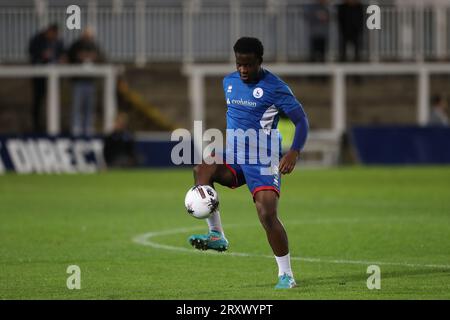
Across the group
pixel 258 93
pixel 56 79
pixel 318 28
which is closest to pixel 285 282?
pixel 258 93

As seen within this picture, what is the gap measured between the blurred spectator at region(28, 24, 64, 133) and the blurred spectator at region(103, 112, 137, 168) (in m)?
2.87

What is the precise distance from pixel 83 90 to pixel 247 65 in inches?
825

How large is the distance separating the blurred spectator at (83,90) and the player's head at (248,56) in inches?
790

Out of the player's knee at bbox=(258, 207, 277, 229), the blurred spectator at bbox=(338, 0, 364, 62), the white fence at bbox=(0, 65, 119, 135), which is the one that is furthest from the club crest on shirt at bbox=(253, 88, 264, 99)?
the blurred spectator at bbox=(338, 0, 364, 62)

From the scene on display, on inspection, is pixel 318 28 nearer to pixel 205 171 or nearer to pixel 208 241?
pixel 205 171

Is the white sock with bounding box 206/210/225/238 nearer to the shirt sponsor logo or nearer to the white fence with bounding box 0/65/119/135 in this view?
the shirt sponsor logo

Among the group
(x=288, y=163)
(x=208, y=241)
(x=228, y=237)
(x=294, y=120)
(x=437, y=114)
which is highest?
(x=294, y=120)

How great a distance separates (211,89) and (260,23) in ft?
8.53

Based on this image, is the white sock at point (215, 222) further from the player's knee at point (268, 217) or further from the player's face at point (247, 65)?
the player's face at point (247, 65)

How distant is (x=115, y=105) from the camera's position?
35.5 meters

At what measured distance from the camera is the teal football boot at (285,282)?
11.8 metres

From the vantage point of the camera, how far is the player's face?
12.0 meters

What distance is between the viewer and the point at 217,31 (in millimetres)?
36531
